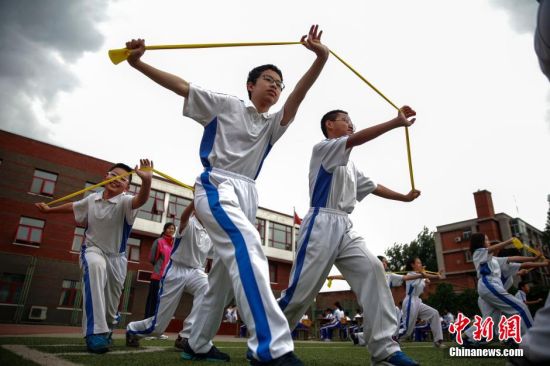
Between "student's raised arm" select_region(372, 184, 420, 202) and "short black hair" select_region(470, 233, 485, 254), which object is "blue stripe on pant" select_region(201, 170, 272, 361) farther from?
"short black hair" select_region(470, 233, 485, 254)

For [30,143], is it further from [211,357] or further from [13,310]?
[211,357]

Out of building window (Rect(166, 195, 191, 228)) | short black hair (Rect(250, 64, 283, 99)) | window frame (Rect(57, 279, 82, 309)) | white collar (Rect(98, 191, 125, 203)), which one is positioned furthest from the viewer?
building window (Rect(166, 195, 191, 228))

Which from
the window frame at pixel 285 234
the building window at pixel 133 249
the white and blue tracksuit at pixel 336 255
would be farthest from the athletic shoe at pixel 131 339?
the window frame at pixel 285 234

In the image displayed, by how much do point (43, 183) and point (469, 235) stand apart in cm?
4684

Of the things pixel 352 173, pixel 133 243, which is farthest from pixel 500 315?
pixel 133 243

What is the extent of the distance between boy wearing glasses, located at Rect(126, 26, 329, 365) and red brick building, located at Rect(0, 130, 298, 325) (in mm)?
24178

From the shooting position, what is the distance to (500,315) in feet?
27.8

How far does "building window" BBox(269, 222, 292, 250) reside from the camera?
41938mm

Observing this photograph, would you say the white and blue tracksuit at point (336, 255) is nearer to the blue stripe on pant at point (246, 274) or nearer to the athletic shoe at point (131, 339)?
the blue stripe on pant at point (246, 274)

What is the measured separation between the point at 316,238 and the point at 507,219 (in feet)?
178

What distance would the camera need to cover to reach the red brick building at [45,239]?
25.4m

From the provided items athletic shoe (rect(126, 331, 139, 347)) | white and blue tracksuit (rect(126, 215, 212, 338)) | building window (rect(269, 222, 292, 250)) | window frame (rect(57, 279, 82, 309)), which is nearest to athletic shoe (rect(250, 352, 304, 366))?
white and blue tracksuit (rect(126, 215, 212, 338))

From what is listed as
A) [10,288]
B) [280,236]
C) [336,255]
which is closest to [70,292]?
[10,288]

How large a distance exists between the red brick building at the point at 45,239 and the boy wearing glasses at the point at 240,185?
79.3 feet
